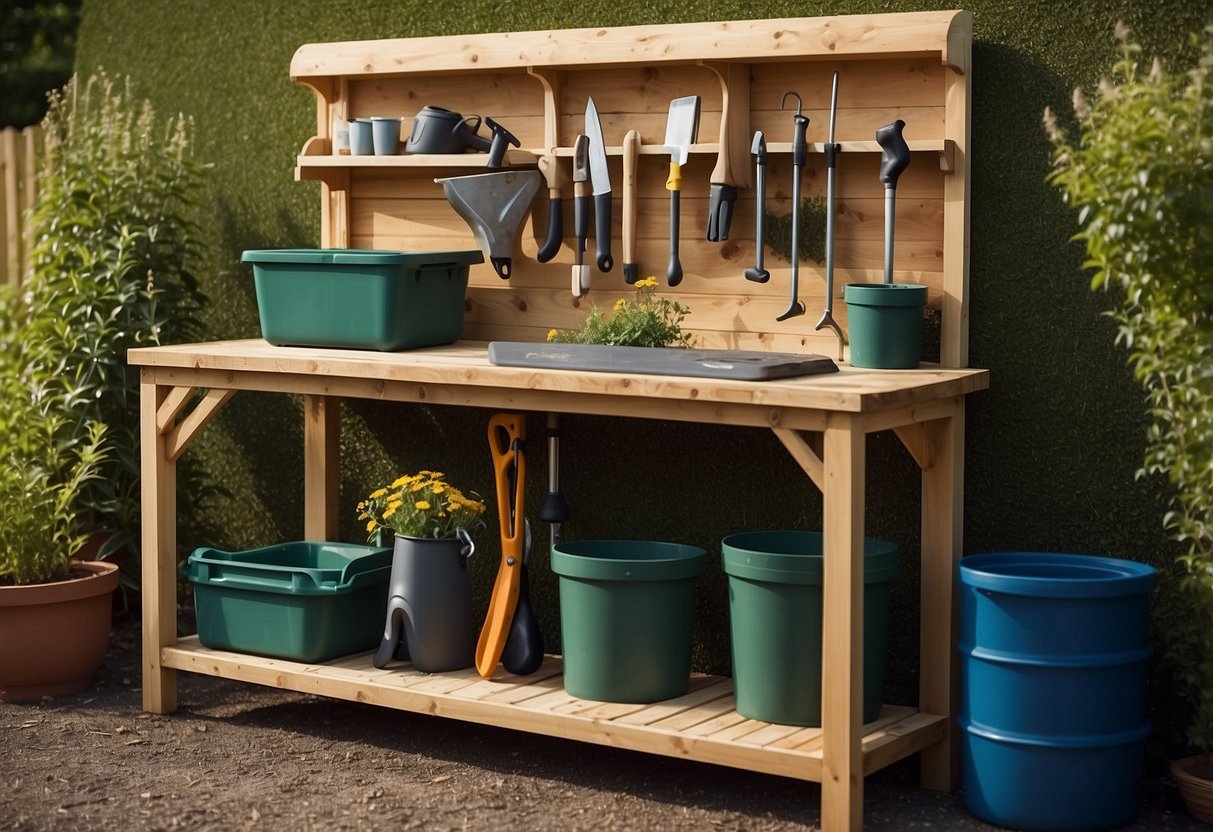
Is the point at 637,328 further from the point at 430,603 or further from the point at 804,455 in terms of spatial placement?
the point at 430,603

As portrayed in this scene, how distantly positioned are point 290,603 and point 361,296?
82 centimetres

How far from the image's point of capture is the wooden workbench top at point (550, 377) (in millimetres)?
3334

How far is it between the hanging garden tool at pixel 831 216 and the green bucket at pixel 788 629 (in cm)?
56

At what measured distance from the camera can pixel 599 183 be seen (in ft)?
13.6

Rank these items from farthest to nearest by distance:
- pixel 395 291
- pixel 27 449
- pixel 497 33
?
1. pixel 27 449
2. pixel 497 33
3. pixel 395 291

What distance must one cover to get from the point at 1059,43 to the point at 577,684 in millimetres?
1894

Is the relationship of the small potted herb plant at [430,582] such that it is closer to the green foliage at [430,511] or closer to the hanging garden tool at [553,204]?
the green foliage at [430,511]

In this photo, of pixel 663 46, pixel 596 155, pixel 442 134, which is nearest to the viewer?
pixel 663 46

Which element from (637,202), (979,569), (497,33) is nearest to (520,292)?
(637,202)

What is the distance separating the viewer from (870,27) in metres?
3.79

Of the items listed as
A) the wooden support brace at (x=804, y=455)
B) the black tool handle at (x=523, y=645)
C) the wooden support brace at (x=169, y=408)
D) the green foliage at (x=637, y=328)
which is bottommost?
the black tool handle at (x=523, y=645)

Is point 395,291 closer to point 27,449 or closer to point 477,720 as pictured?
point 477,720

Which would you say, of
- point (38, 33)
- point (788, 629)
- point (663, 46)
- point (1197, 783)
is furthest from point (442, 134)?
point (38, 33)

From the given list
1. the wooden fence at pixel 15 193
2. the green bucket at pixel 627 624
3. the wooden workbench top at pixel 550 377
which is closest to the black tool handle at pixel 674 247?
the wooden workbench top at pixel 550 377
